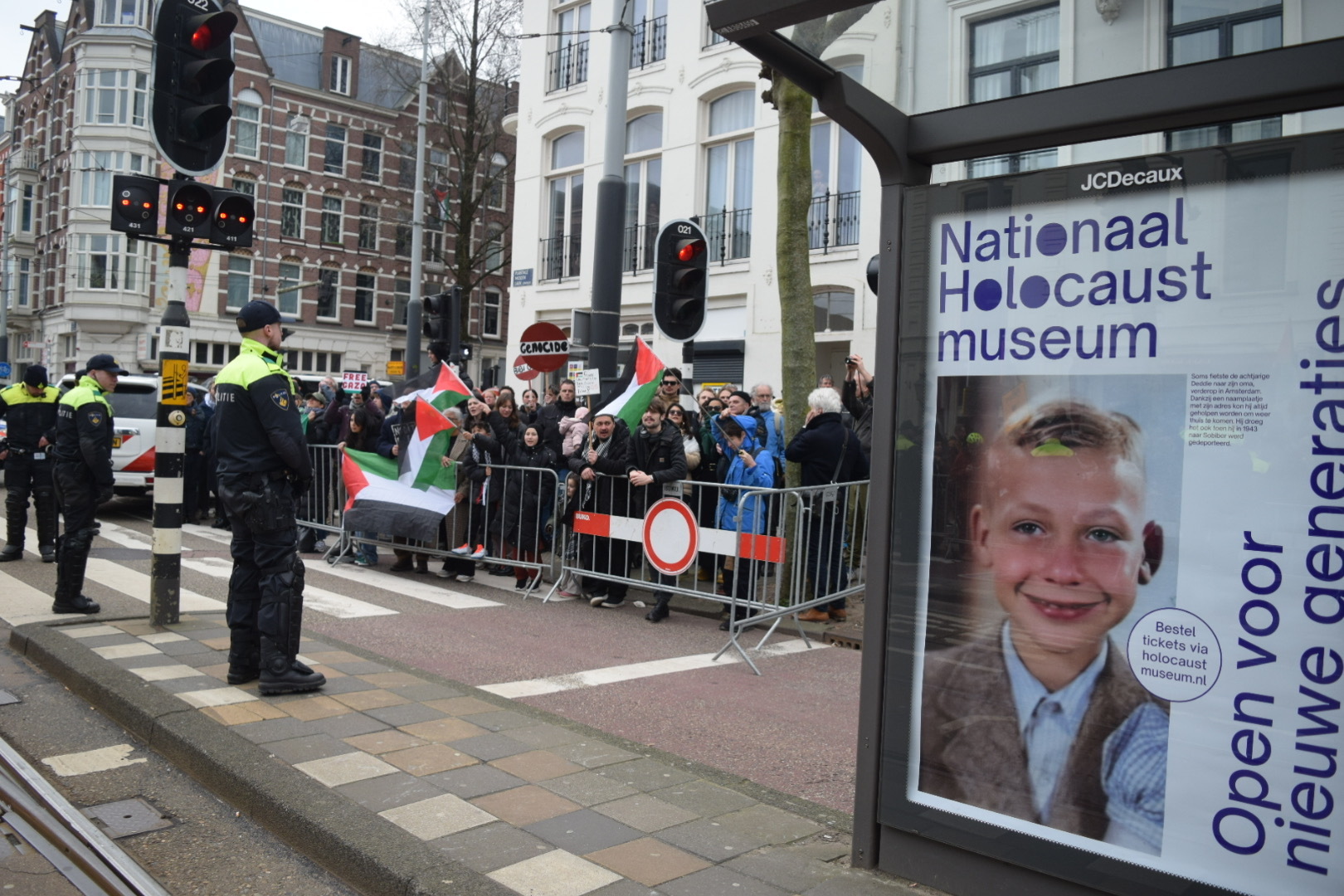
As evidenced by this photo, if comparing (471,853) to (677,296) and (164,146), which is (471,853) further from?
(677,296)

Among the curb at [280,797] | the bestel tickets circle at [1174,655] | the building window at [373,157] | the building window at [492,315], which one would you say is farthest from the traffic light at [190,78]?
the building window at [492,315]

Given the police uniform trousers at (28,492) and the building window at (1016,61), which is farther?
the police uniform trousers at (28,492)

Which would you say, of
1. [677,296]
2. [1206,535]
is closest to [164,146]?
[677,296]

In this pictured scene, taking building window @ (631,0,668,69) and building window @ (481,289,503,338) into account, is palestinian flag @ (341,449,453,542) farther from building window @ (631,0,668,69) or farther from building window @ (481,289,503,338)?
building window @ (481,289,503,338)

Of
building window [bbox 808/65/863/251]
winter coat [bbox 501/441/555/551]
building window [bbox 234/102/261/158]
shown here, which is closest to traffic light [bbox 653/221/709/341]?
winter coat [bbox 501/441/555/551]

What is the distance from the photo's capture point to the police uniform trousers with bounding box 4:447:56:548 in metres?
10.3

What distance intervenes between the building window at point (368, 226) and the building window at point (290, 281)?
312cm

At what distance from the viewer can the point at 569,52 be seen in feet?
79.6

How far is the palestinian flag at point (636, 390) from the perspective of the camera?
31.8 feet

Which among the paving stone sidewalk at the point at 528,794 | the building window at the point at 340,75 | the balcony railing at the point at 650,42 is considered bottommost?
the paving stone sidewalk at the point at 528,794

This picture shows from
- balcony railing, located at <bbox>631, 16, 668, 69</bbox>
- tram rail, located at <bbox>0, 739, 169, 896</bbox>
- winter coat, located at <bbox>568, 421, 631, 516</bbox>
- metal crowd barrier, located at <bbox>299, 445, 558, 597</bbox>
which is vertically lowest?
tram rail, located at <bbox>0, 739, 169, 896</bbox>

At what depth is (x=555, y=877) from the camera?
11.5 ft

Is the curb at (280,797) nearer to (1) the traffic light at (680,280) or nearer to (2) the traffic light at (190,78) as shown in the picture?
(2) the traffic light at (190,78)

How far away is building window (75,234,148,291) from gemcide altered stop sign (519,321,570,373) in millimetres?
38824
